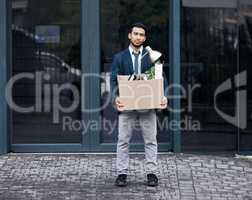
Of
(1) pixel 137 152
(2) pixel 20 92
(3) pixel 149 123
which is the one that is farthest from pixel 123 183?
(2) pixel 20 92

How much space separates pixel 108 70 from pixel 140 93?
6.86ft

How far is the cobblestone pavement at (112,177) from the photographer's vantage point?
8.23m

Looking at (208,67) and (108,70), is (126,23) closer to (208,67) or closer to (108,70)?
(108,70)

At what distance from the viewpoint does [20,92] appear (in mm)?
10281

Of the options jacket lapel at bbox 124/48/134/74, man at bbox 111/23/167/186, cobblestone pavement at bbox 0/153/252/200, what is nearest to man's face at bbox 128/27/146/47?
man at bbox 111/23/167/186

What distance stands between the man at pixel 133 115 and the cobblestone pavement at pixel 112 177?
239mm

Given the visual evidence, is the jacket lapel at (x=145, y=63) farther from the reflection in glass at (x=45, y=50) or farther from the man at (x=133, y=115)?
the reflection in glass at (x=45, y=50)

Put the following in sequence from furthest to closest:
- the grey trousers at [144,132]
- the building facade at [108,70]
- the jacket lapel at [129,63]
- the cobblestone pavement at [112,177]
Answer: the building facade at [108,70] < the grey trousers at [144,132] < the jacket lapel at [129,63] < the cobblestone pavement at [112,177]

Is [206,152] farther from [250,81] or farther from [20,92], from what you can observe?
[20,92]

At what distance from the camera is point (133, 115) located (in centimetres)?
845

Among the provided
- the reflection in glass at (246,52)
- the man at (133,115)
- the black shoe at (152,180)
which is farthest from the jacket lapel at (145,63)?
the reflection in glass at (246,52)

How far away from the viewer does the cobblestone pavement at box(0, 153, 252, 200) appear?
8227mm

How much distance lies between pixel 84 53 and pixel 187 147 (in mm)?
2027

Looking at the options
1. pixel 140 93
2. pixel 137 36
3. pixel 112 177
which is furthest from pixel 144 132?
pixel 137 36
